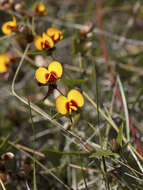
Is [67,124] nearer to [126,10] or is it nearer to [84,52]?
[84,52]

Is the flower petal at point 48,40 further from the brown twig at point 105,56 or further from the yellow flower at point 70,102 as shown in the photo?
the brown twig at point 105,56

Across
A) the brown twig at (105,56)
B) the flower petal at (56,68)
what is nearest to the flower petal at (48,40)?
the flower petal at (56,68)

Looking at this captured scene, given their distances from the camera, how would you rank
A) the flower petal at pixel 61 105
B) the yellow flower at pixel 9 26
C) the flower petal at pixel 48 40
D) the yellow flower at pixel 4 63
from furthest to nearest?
the yellow flower at pixel 4 63
the yellow flower at pixel 9 26
the flower petal at pixel 48 40
the flower petal at pixel 61 105

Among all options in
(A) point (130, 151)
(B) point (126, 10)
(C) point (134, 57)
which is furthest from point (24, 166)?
(B) point (126, 10)

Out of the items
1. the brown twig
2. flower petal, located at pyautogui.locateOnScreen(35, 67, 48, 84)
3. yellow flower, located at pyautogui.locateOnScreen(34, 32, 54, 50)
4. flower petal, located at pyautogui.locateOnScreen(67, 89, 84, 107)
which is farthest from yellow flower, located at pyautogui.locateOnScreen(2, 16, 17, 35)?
the brown twig

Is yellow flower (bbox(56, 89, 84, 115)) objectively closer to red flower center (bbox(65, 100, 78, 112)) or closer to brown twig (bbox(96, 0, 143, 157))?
red flower center (bbox(65, 100, 78, 112))

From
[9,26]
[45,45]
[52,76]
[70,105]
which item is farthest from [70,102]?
[9,26]

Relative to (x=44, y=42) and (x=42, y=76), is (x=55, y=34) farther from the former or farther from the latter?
(x=42, y=76)
